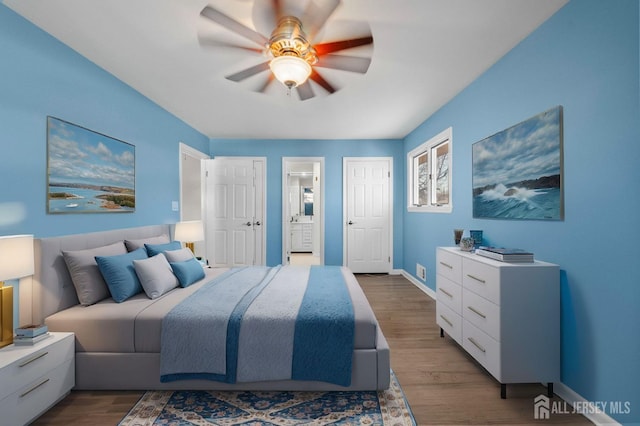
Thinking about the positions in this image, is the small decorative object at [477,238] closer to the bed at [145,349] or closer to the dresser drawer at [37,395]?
the bed at [145,349]

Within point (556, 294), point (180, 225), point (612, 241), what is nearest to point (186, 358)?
point (180, 225)

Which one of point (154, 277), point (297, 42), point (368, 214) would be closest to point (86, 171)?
point (154, 277)

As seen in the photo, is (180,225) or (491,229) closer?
(491,229)

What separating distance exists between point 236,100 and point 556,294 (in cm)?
345

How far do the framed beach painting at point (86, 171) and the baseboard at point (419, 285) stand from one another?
380 cm

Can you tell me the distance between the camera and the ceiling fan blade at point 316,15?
1518 millimetres

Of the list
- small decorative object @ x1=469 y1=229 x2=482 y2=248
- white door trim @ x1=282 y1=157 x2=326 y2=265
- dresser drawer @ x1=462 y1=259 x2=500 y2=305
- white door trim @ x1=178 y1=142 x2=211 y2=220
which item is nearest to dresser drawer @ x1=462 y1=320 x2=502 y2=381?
dresser drawer @ x1=462 y1=259 x2=500 y2=305

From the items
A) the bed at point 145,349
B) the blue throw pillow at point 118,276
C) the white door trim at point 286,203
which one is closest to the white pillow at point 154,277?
the blue throw pillow at point 118,276

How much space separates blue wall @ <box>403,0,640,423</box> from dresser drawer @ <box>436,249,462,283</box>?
1.57ft

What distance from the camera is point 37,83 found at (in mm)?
1985

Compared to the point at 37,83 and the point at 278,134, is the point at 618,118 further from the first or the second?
the point at 278,134

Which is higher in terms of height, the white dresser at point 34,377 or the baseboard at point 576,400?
the white dresser at point 34,377

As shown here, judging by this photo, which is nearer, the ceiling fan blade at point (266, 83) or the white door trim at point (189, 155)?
the ceiling fan blade at point (266, 83)

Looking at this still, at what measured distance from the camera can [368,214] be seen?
16.9ft
